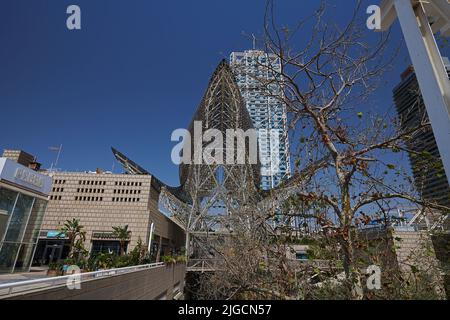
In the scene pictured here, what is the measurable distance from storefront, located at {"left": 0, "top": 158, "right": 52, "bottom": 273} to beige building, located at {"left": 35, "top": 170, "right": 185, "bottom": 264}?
52.2 feet

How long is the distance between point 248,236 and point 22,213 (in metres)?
13.3

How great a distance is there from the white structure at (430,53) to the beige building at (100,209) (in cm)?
2948

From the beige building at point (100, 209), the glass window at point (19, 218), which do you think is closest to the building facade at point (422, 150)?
the glass window at point (19, 218)

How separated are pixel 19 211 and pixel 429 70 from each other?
15.7 metres

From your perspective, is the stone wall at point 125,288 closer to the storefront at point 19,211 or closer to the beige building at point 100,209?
the storefront at point 19,211

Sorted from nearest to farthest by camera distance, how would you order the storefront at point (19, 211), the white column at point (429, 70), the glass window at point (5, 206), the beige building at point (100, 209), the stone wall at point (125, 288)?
the white column at point (429, 70), the stone wall at point (125, 288), the glass window at point (5, 206), the storefront at point (19, 211), the beige building at point (100, 209)

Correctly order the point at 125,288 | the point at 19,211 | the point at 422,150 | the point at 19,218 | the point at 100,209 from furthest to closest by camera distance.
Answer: the point at 100,209, the point at 19,218, the point at 19,211, the point at 125,288, the point at 422,150

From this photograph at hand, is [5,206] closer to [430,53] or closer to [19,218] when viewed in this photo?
[19,218]

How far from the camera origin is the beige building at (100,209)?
95.6ft

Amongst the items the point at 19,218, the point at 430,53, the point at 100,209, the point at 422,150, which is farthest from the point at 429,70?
the point at 100,209

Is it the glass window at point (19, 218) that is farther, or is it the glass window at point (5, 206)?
the glass window at point (19, 218)

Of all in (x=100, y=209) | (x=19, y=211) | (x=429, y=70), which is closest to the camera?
(x=429, y=70)

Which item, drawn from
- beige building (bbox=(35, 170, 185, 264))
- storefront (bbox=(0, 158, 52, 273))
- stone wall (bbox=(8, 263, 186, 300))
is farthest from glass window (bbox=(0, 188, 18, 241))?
beige building (bbox=(35, 170, 185, 264))

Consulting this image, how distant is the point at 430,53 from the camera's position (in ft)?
6.60
